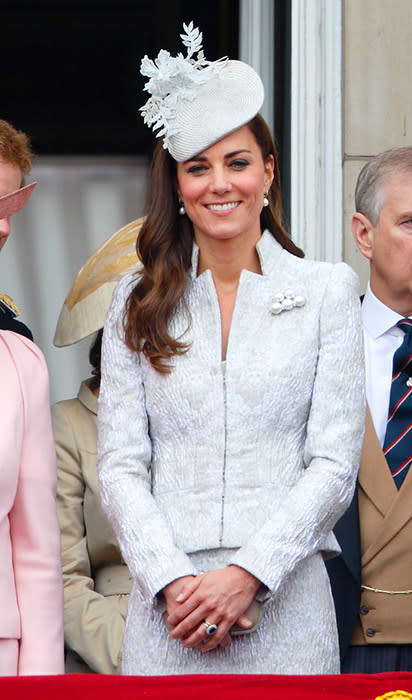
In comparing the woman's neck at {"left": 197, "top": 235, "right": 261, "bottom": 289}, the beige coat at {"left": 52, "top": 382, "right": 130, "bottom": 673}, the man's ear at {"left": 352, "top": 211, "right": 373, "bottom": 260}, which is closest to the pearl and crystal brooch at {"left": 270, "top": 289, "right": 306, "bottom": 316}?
the woman's neck at {"left": 197, "top": 235, "right": 261, "bottom": 289}

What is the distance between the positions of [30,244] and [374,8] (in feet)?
7.36

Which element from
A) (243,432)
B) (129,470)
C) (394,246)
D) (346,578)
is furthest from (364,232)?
(129,470)

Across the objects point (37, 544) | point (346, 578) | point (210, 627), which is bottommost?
point (346, 578)

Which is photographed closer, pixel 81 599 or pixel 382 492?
pixel 382 492

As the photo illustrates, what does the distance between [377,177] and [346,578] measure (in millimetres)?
1042

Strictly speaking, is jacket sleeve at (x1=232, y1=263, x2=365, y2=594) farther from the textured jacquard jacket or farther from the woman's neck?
the woman's neck

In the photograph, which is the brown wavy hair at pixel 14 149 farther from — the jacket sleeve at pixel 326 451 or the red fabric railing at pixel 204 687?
the red fabric railing at pixel 204 687

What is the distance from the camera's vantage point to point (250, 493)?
8.54 feet

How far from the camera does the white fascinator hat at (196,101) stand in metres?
A: 2.73

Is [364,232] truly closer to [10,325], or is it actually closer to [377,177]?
[377,177]

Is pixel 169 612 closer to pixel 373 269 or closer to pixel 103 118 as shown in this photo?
pixel 373 269

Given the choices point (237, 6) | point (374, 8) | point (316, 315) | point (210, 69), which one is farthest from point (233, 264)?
point (237, 6)

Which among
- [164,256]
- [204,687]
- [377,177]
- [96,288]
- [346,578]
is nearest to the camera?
[204,687]

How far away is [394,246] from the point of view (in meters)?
3.39
